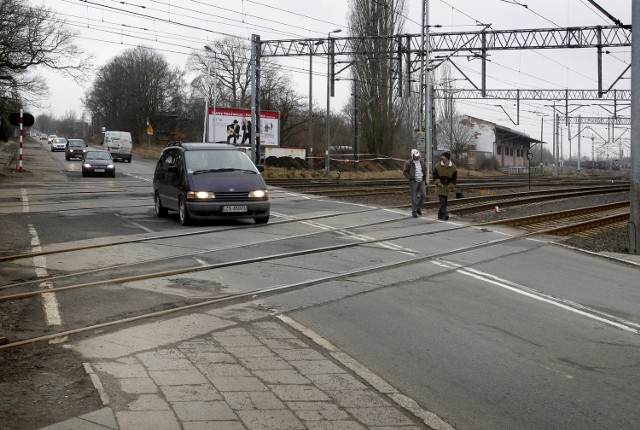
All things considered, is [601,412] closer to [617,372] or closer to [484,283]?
[617,372]

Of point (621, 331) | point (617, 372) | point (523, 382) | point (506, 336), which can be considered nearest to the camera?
point (523, 382)

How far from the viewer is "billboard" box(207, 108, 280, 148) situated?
49.0 m

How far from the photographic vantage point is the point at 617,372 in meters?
6.27

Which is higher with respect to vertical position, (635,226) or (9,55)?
(9,55)

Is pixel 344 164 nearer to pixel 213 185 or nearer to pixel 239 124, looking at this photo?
pixel 239 124

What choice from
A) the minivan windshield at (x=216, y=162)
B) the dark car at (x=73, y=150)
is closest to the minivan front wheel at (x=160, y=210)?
the minivan windshield at (x=216, y=162)

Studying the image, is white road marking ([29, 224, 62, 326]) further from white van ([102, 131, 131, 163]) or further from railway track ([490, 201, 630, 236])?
white van ([102, 131, 131, 163])

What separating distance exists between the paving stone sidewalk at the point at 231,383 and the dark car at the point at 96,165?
31972mm

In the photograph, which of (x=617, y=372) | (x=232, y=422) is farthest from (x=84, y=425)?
(x=617, y=372)

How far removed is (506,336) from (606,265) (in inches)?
267

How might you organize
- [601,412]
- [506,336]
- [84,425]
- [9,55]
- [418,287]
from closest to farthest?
[84,425] → [601,412] → [506,336] → [418,287] → [9,55]

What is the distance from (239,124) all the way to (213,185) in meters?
35.2

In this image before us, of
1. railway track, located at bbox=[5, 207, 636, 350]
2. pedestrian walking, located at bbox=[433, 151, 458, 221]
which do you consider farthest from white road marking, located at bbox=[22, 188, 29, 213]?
pedestrian walking, located at bbox=[433, 151, 458, 221]

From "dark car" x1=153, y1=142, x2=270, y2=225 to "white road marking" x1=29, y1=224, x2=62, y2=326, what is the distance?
12.3 ft
